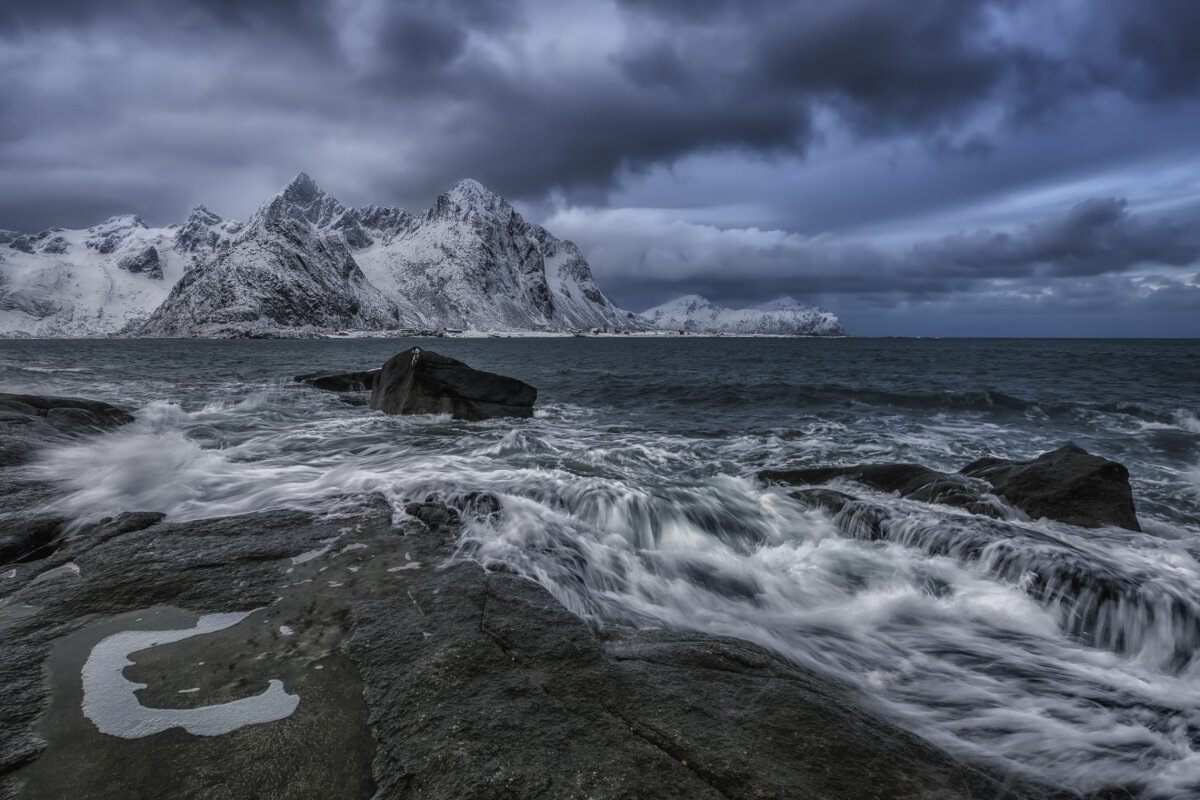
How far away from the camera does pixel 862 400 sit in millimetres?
23094

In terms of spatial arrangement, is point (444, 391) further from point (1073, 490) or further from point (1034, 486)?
point (1073, 490)

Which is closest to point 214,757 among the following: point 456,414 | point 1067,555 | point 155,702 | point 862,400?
point 155,702

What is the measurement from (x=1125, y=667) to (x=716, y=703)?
4177 mm

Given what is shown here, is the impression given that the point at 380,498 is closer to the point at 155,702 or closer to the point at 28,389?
the point at 155,702

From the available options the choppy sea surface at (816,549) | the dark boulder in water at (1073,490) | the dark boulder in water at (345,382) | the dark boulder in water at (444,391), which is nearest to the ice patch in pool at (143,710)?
the choppy sea surface at (816,549)

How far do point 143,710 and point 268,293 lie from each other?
176 metres

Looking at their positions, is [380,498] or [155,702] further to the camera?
[380,498]

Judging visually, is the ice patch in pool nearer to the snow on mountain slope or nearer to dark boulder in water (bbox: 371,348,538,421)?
dark boulder in water (bbox: 371,348,538,421)

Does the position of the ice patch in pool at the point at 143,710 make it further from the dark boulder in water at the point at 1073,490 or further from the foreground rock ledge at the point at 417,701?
the dark boulder in water at the point at 1073,490

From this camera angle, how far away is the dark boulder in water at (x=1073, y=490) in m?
7.76

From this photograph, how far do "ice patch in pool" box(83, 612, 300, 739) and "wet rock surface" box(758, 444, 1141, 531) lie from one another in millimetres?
8531

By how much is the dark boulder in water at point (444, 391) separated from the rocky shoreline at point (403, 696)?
37.2 ft

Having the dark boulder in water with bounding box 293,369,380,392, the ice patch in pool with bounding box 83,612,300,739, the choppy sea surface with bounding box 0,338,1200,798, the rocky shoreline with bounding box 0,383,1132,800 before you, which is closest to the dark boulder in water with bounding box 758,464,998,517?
the choppy sea surface with bounding box 0,338,1200,798

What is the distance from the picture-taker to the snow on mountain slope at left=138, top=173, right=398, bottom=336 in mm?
145125
